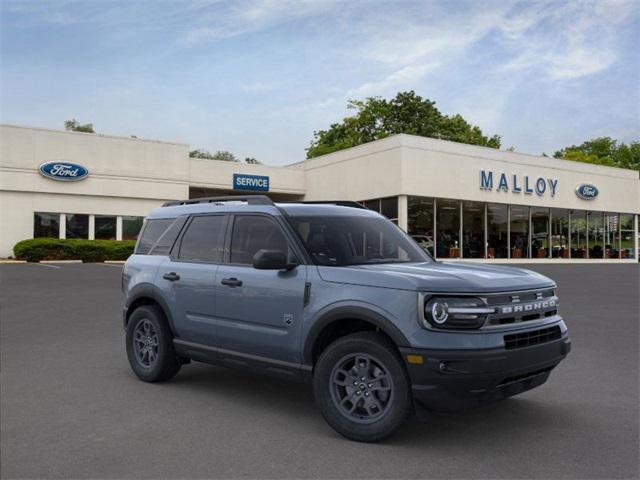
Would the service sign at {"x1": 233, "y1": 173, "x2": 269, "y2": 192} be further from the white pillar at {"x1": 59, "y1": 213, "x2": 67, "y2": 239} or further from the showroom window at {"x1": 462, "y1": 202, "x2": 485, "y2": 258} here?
the showroom window at {"x1": 462, "y1": 202, "x2": 485, "y2": 258}

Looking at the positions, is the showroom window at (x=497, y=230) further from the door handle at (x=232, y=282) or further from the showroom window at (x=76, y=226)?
the door handle at (x=232, y=282)

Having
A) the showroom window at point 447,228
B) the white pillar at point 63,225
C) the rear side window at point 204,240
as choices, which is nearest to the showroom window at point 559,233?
the showroom window at point 447,228

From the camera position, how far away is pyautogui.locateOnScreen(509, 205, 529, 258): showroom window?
4119cm

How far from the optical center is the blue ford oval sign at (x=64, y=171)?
3566 cm

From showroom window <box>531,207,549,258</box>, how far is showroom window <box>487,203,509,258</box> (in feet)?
9.01

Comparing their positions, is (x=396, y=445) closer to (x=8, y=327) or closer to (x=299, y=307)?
(x=299, y=307)

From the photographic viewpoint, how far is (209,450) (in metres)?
4.32

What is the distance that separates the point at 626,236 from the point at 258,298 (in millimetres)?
50463

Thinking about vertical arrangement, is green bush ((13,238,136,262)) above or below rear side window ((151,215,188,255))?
below

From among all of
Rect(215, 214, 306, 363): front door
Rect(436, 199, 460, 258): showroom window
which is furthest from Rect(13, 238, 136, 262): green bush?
Rect(215, 214, 306, 363): front door

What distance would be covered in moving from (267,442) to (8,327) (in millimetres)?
7320

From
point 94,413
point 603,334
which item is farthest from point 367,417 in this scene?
point 603,334

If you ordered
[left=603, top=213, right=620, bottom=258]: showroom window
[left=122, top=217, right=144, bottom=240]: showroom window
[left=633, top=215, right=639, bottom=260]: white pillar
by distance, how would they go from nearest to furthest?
[left=122, top=217, right=144, bottom=240]: showroom window, [left=603, top=213, right=620, bottom=258]: showroom window, [left=633, top=215, right=639, bottom=260]: white pillar

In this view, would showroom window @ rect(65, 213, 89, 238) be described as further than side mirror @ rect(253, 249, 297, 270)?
Yes
